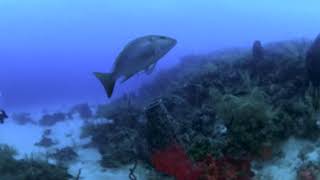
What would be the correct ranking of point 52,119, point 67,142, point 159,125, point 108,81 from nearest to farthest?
point 108,81, point 159,125, point 67,142, point 52,119

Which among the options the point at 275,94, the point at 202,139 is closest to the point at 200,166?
the point at 202,139

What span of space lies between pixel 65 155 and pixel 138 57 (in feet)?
12.7

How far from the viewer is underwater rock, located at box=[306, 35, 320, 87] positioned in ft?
25.0

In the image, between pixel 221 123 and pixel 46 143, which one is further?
pixel 46 143

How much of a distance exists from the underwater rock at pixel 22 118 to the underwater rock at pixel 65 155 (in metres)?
4.47

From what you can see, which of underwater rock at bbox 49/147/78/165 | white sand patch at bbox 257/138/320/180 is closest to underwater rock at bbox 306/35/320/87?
white sand patch at bbox 257/138/320/180

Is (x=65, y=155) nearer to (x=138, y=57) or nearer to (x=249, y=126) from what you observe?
(x=249, y=126)

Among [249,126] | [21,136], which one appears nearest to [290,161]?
[249,126]

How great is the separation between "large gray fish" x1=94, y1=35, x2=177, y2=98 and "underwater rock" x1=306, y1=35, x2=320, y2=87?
278 centimetres

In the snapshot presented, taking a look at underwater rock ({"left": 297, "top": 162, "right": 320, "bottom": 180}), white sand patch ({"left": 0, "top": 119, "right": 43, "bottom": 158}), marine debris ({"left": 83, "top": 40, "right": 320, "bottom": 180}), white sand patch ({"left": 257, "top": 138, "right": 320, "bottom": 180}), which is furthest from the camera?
white sand patch ({"left": 0, "top": 119, "right": 43, "bottom": 158})

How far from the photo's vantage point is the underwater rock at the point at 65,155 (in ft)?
29.2

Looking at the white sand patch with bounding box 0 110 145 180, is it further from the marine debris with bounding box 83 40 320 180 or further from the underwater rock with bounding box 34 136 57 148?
the marine debris with bounding box 83 40 320 180

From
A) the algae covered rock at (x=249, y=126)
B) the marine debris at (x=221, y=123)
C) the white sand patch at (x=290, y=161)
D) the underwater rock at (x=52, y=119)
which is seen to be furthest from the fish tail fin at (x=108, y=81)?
the underwater rock at (x=52, y=119)

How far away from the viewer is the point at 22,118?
14.1 metres
